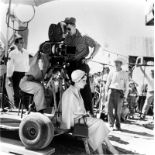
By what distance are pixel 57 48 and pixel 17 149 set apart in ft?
3.03

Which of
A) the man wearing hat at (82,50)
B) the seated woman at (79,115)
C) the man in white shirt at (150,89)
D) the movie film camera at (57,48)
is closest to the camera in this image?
the man in white shirt at (150,89)

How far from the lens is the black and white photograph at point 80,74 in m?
2.41

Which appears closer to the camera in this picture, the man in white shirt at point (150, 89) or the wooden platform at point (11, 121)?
the man in white shirt at point (150, 89)

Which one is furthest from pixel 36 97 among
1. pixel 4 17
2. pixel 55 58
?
pixel 4 17

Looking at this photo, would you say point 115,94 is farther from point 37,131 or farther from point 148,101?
Result: point 37,131

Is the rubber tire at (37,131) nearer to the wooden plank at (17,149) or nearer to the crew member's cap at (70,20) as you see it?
the wooden plank at (17,149)

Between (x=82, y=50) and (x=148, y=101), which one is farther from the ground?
(x=82, y=50)

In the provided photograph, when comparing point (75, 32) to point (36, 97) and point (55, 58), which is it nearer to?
point (55, 58)

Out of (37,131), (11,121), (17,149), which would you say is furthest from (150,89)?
(11,121)

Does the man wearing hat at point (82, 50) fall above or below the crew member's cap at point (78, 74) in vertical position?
above

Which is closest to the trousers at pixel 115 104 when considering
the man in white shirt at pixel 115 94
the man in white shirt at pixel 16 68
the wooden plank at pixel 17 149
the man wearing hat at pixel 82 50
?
the man in white shirt at pixel 115 94

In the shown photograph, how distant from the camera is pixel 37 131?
240 centimetres

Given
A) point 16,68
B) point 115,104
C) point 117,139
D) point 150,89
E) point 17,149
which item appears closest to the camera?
point 150,89

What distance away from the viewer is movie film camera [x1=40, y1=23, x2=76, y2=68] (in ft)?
8.35
